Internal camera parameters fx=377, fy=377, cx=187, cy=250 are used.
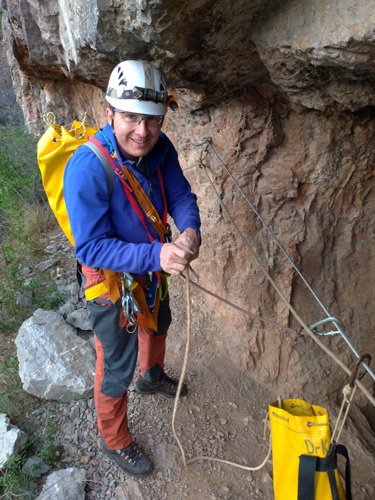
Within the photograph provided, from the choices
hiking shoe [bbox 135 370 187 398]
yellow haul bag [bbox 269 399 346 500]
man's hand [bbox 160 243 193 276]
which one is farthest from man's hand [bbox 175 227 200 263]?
hiking shoe [bbox 135 370 187 398]

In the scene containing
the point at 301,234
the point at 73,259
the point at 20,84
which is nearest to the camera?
the point at 301,234

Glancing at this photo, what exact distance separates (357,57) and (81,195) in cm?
126

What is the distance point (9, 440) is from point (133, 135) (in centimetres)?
228

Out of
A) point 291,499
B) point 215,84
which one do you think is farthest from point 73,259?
point 291,499

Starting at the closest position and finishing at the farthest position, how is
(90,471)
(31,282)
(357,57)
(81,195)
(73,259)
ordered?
1. (357,57)
2. (81,195)
3. (90,471)
4. (31,282)
5. (73,259)

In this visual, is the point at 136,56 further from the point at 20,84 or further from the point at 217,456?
the point at 20,84

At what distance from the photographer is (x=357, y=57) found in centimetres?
142

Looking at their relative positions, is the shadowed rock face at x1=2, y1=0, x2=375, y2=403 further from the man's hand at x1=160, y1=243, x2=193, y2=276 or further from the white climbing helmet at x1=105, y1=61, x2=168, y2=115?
the man's hand at x1=160, y1=243, x2=193, y2=276

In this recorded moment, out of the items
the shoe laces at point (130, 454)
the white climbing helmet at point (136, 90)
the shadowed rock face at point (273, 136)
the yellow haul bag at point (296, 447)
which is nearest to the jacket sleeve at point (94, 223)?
the white climbing helmet at point (136, 90)

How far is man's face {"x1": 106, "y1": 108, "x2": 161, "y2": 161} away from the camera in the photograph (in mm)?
1848

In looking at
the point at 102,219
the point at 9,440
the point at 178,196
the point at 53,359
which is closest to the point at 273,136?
the point at 178,196

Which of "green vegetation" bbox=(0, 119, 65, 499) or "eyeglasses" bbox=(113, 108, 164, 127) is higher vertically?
"eyeglasses" bbox=(113, 108, 164, 127)

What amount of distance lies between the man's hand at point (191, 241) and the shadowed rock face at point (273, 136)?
0.89m

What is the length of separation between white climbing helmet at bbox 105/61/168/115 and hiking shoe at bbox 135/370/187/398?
2.01 m
